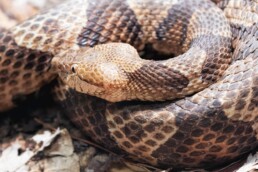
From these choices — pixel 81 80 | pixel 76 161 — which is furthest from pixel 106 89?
pixel 76 161

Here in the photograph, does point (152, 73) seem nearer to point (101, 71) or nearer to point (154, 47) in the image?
point (101, 71)

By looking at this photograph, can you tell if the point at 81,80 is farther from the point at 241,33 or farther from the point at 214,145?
the point at 241,33

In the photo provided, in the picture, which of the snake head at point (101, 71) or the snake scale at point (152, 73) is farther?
the snake head at point (101, 71)

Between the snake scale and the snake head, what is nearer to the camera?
the snake scale

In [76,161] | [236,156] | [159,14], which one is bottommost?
[76,161]

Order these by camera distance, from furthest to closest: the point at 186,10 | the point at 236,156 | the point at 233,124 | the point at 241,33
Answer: the point at 186,10, the point at 241,33, the point at 236,156, the point at 233,124
